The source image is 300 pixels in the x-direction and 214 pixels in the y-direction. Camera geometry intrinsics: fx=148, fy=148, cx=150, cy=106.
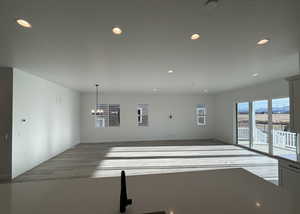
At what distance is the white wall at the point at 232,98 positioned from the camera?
16.0 ft

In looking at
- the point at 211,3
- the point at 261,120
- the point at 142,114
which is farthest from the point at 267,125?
the point at 211,3

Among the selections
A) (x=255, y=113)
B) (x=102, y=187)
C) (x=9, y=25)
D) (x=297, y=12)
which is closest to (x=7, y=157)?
(x=9, y=25)

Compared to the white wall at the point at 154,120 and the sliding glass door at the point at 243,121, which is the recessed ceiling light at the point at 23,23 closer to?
the white wall at the point at 154,120

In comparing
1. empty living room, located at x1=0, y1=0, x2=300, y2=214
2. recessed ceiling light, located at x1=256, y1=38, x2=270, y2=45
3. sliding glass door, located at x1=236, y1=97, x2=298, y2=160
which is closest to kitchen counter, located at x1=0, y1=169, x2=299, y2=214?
empty living room, located at x1=0, y1=0, x2=300, y2=214

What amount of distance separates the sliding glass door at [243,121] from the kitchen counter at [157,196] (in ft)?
19.8

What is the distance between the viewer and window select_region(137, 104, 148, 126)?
26.9 feet

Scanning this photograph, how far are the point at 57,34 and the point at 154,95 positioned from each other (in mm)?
6472

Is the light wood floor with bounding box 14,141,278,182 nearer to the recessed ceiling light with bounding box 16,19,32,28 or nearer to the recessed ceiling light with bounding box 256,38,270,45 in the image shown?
the recessed ceiling light with bounding box 256,38,270,45

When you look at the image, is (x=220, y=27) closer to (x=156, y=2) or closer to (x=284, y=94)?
(x=156, y=2)

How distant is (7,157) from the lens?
335cm

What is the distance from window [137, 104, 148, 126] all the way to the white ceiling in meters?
4.96

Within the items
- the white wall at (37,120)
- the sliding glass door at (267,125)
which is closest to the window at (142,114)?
the white wall at (37,120)

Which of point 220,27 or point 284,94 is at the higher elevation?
point 220,27

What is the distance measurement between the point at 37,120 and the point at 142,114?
4871 mm
